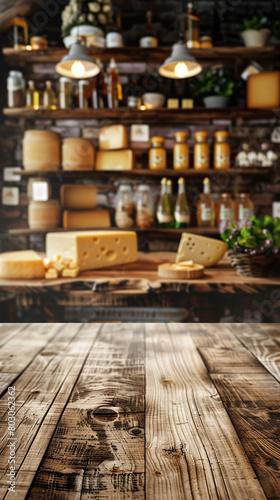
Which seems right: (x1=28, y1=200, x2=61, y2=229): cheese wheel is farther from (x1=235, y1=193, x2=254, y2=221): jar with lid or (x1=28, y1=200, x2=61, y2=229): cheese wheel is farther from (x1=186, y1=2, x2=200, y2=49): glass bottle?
(x1=186, y1=2, x2=200, y2=49): glass bottle

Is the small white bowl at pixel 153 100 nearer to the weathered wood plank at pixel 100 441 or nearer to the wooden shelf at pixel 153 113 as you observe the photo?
the wooden shelf at pixel 153 113

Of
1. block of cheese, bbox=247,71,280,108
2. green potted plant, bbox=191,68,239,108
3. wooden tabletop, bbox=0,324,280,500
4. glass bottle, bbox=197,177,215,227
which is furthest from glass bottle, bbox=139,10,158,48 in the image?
wooden tabletop, bbox=0,324,280,500

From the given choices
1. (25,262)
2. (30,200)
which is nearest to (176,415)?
(25,262)

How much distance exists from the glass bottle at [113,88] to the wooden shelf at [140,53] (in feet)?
0.28

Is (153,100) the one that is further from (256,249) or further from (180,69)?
(256,249)

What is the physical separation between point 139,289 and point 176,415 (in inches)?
27.9

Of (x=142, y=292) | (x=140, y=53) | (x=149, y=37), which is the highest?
(x=149, y=37)

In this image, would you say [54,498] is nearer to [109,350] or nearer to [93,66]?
[109,350]

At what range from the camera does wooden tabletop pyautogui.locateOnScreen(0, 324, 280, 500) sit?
68 cm

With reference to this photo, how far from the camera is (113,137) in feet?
8.83

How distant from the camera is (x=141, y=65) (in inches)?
113

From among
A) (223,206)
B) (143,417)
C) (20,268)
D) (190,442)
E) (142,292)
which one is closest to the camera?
(190,442)

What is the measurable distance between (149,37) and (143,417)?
244 centimetres

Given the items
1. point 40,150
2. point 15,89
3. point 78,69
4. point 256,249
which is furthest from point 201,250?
point 15,89
